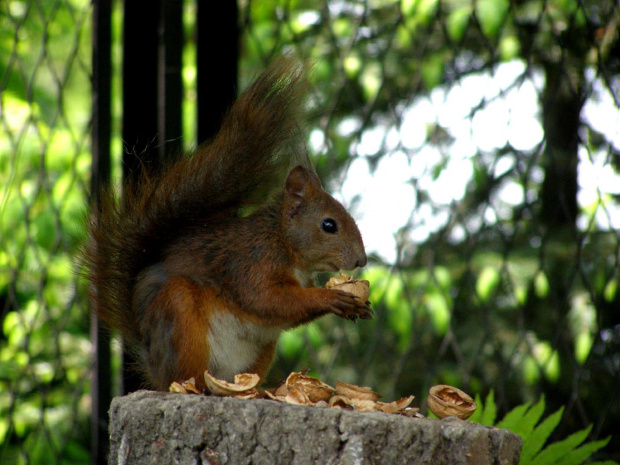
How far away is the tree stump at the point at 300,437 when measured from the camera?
0.88 metres

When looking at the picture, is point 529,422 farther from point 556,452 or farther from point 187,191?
point 187,191

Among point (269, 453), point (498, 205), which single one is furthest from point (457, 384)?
point (269, 453)

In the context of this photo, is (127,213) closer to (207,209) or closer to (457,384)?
(207,209)

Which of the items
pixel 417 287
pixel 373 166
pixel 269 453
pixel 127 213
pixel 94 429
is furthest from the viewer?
pixel 417 287

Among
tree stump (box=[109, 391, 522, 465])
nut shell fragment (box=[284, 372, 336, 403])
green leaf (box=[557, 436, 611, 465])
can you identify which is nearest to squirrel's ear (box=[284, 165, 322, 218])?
nut shell fragment (box=[284, 372, 336, 403])

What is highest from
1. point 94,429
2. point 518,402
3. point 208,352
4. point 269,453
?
point 208,352

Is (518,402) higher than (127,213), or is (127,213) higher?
(127,213)

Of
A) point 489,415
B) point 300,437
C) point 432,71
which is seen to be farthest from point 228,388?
point 432,71

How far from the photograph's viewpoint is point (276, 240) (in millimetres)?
1283

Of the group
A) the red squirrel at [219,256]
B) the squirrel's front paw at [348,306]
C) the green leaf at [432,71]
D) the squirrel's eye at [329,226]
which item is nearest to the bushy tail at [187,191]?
the red squirrel at [219,256]

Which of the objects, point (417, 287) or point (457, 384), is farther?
point (457, 384)

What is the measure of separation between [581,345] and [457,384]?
23.6 inches

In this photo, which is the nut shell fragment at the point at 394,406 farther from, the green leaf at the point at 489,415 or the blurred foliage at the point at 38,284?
the blurred foliage at the point at 38,284

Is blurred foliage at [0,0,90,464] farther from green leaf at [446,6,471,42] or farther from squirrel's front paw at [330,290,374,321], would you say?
squirrel's front paw at [330,290,374,321]
